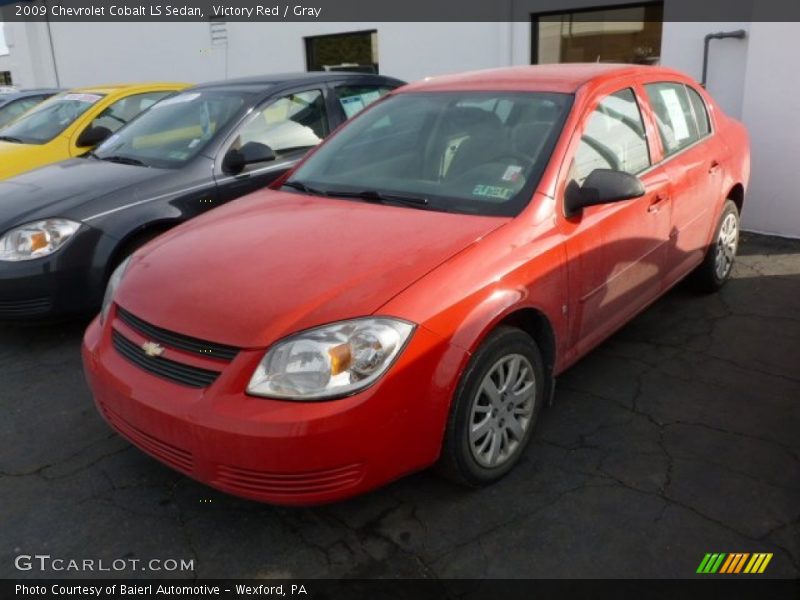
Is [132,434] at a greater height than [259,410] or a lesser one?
lesser

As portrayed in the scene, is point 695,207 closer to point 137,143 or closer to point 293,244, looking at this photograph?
point 293,244

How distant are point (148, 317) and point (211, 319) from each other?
0.32m

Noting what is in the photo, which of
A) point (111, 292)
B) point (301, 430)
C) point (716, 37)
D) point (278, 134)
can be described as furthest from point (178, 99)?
point (716, 37)

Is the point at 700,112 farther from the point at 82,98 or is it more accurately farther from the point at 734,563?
the point at 82,98

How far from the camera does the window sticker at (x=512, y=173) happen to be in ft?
10.4

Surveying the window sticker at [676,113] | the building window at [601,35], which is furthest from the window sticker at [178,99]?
the building window at [601,35]

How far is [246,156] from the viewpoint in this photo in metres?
4.76

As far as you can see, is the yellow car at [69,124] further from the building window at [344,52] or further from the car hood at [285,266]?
the car hood at [285,266]

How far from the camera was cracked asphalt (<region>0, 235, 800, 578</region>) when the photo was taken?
2.55m

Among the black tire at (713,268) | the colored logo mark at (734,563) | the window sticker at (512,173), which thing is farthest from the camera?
the black tire at (713,268)

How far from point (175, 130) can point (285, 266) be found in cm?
293

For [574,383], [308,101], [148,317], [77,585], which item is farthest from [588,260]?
[308,101]

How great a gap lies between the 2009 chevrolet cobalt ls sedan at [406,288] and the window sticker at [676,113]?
7 centimetres

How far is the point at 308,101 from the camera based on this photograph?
5492mm
